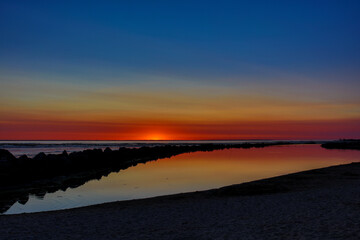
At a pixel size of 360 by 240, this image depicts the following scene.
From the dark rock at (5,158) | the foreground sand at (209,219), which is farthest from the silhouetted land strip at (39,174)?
the foreground sand at (209,219)

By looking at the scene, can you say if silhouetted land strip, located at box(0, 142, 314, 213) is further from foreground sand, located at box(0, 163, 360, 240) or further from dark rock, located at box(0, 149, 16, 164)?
foreground sand, located at box(0, 163, 360, 240)

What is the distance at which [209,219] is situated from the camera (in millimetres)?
10383

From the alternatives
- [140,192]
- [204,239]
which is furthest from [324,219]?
[140,192]

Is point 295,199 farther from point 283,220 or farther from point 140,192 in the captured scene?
point 140,192

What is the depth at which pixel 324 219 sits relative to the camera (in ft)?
31.3

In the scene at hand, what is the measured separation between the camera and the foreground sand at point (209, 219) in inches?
339

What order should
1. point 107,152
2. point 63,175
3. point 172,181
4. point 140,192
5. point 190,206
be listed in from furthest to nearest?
point 107,152 < point 63,175 < point 172,181 < point 140,192 < point 190,206

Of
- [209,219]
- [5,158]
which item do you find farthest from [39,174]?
[209,219]

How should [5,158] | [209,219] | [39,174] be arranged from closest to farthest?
1. [209,219]
2. [5,158]
3. [39,174]

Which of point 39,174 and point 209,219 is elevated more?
point 39,174

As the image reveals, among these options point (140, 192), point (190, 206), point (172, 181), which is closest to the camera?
point (190, 206)

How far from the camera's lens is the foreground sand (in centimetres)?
862

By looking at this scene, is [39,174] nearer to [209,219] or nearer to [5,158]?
[5,158]

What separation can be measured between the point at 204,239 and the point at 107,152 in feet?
108
